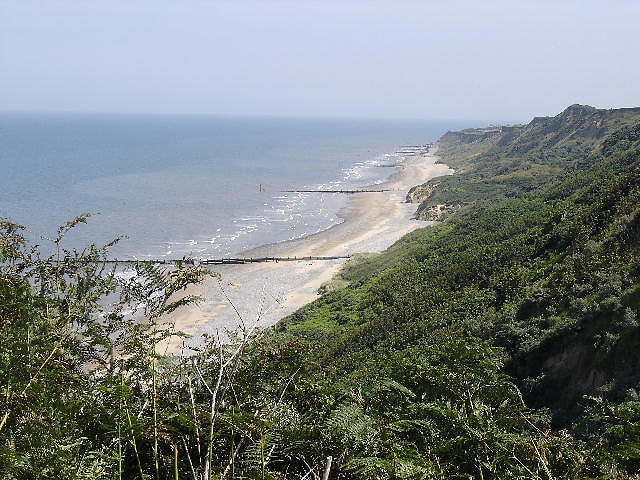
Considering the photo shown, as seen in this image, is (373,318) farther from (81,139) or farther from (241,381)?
(81,139)

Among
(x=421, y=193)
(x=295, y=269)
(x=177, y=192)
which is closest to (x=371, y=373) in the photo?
(x=295, y=269)

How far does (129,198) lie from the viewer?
2687 inches

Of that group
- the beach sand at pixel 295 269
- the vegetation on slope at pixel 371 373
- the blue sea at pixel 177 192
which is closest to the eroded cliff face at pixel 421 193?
the beach sand at pixel 295 269

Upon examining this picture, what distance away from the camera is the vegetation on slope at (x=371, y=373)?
3.10m

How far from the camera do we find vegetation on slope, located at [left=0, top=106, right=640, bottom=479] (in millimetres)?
3096

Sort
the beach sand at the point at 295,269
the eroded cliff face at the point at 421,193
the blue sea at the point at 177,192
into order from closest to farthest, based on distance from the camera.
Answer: the beach sand at the point at 295,269 → the blue sea at the point at 177,192 → the eroded cliff face at the point at 421,193

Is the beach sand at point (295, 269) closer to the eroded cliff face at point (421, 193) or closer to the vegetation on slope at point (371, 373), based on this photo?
the eroded cliff face at point (421, 193)

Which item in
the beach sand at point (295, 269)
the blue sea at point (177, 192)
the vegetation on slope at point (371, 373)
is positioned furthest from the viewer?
the blue sea at point (177, 192)

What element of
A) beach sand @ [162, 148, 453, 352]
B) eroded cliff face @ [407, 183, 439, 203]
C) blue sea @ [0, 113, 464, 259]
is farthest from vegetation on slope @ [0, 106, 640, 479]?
eroded cliff face @ [407, 183, 439, 203]

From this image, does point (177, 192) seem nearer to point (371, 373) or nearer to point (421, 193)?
point (421, 193)

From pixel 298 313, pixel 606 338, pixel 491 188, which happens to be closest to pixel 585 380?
pixel 606 338

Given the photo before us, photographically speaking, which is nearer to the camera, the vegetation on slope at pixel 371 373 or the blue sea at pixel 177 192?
the vegetation on slope at pixel 371 373

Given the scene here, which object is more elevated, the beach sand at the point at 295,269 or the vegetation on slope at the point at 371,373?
the vegetation on slope at the point at 371,373

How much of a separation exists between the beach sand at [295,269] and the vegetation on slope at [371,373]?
14.3 feet
